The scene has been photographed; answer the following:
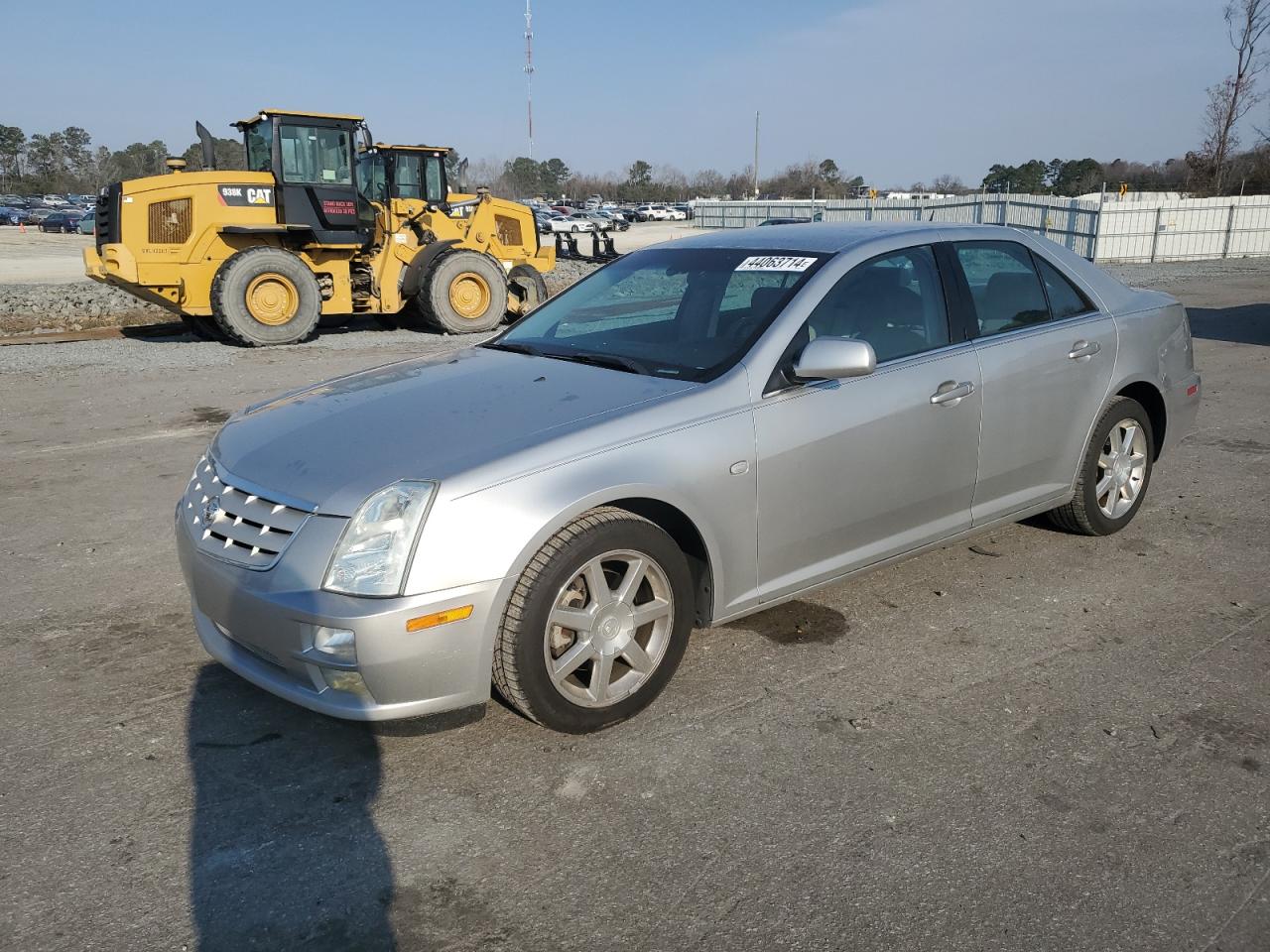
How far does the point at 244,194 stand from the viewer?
1324 cm

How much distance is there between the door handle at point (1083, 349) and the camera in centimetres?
466

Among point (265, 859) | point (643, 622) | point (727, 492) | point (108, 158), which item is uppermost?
point (108, 158)

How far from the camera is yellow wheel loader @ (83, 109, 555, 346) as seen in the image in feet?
42.2

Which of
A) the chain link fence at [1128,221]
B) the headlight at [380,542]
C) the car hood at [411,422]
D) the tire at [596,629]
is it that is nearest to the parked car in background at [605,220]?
the chain link fence at [1128,221]

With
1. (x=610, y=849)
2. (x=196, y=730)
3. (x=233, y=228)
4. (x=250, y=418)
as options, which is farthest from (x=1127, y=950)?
(x=233, y=228)

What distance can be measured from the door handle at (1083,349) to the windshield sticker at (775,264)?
4.78ft

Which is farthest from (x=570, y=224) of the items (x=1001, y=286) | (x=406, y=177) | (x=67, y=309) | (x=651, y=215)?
(x=1001, y=286)

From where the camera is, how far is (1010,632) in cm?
414

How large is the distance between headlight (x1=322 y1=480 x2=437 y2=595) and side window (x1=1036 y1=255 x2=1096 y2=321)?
3.26 meters

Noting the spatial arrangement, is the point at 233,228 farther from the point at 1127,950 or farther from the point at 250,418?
the point at 1127,950

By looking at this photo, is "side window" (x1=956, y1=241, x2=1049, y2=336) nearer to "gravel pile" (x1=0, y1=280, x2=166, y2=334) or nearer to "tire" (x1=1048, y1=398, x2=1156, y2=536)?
"tire" (x1=1048, y1=398, x2=1156, y2=536)

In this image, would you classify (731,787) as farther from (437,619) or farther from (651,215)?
(651,215)

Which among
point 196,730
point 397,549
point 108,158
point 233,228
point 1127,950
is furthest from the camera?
point 108,158

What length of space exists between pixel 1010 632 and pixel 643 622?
1.69 meters
